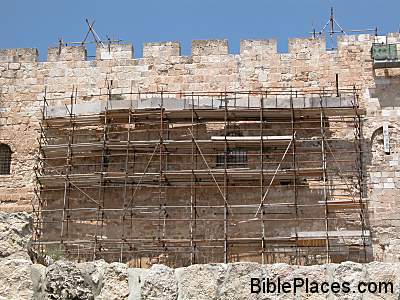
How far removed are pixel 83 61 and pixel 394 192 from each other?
707cm

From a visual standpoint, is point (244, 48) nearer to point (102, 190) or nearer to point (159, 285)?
point (102, 190)

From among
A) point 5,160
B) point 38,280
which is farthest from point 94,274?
point 5,160

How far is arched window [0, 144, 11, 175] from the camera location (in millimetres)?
17406

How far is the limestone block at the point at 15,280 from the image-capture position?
13.5ft

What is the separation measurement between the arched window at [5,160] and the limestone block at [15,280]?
13.5 m

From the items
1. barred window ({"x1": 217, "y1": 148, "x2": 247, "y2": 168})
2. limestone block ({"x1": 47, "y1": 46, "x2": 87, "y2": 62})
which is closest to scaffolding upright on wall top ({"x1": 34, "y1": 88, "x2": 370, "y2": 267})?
barred window ({"x1": 217, "y1": 148, "x2": 247, "y2": 168})

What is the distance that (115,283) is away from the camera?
14.1 feet

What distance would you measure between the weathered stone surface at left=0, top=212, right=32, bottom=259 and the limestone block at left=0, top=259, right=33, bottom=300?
0.31 feet

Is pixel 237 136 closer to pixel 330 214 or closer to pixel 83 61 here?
pixel 330 214

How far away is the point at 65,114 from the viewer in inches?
667

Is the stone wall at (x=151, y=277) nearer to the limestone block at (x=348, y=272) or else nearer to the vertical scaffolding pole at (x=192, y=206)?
the limestone block at (x=348, y=272)

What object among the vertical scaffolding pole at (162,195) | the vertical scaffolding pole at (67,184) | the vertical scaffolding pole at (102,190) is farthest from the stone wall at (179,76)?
the vertical scaffolding pole at (162,195)

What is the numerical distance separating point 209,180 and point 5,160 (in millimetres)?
4508

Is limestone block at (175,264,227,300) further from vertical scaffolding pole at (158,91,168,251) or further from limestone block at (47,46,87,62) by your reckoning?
limestone block at (47,46,87,62)
